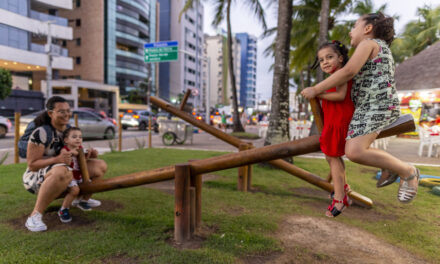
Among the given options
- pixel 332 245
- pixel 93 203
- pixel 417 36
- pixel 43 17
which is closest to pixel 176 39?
pixel 417 36

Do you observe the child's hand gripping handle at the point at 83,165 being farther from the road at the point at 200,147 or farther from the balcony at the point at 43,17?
the road at the point at 200,147

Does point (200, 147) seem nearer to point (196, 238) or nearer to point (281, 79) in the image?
point (281, 79)

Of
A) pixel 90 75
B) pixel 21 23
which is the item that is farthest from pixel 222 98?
pixel 21 23

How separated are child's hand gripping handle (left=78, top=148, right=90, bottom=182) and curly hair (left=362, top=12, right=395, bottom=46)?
9.74 feet

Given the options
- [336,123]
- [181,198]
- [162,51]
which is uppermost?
[162,51]

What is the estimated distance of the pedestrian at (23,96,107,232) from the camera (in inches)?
111

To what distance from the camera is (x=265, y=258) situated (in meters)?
2.48

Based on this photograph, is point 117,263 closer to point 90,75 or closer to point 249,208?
point 249,208

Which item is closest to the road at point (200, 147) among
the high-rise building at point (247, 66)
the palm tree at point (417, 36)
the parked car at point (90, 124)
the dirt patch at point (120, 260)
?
the parked car at point (90, 124)

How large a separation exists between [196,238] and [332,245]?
136cm

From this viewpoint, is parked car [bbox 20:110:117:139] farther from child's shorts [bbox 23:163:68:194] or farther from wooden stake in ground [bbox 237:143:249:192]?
child's shorts [bbox 23:163:68:194]

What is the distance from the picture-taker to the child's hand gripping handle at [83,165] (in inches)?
120

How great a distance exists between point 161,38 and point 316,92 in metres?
73.1

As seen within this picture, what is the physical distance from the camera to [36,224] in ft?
9.32
